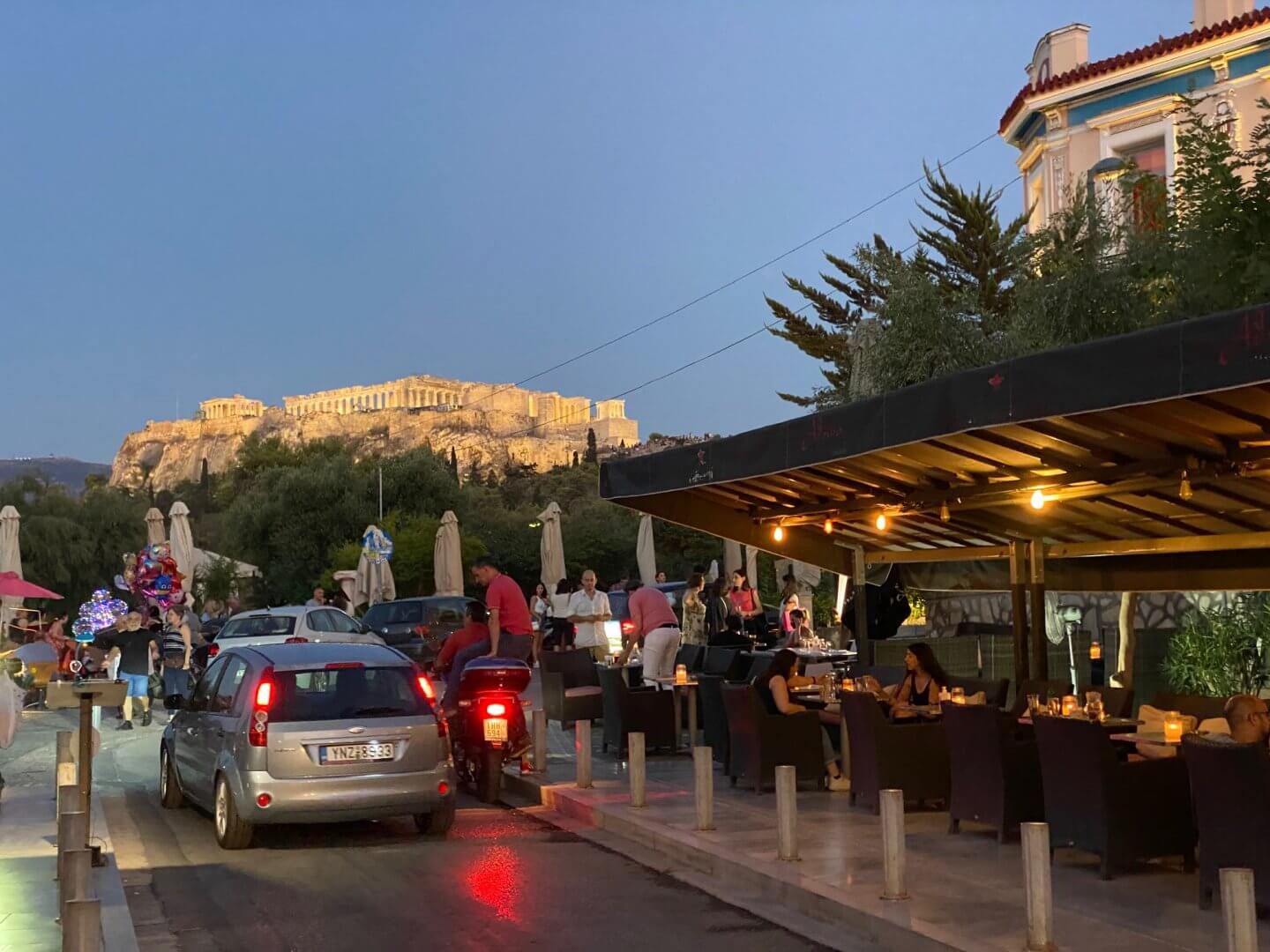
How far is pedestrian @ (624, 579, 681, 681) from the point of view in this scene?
59.2 ft

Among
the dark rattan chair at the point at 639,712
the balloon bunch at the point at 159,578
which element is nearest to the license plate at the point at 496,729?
the dark rattan chair at the point at 639,712

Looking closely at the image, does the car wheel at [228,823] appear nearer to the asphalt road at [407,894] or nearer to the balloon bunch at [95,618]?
the asphalt road at [407,894]

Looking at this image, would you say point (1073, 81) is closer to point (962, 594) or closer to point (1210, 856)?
point (962, 594)

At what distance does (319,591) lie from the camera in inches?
1210

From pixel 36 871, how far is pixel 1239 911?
7829 millimetres

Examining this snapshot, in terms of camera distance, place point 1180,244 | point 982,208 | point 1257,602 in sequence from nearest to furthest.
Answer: point 1257,602, point 1180,244, point 982,208

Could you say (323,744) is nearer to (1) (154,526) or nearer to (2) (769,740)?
(2) (769,740)

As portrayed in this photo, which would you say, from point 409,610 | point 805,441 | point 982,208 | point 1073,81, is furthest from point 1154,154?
point 805,441

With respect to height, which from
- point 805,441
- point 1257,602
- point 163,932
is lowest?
point 163,932

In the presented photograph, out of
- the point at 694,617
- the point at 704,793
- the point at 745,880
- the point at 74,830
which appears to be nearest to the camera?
the point at 74,830

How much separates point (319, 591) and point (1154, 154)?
18624 mm

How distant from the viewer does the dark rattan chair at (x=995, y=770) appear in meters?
10.3

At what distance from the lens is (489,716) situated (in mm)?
14141

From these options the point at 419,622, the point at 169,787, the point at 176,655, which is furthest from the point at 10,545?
the point at 169,787
